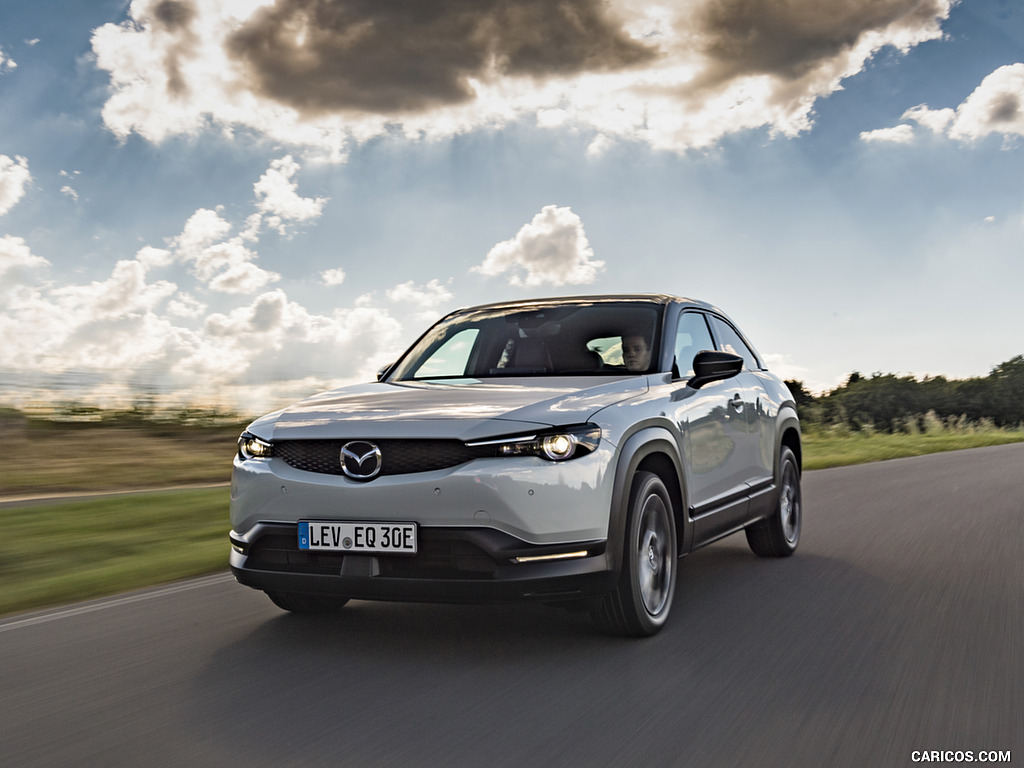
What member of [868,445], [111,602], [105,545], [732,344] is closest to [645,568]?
[732,344]

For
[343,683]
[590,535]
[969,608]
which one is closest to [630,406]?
[590,535]

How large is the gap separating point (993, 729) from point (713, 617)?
6.54 ft

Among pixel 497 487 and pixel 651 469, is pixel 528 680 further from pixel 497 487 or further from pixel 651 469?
pixel 651 469

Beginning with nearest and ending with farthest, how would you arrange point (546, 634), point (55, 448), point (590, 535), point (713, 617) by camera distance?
point (590, 535) → point (546, 634) → point (713, 617) → point (55, 448)

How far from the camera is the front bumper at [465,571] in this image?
443 cm

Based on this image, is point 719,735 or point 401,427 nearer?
point 719,735

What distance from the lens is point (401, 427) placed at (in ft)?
15.2

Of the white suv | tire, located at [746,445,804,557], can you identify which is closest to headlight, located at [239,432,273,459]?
the white suv

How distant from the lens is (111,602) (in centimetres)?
604

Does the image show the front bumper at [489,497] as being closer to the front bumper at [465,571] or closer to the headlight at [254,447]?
the front bumper at [465,571]

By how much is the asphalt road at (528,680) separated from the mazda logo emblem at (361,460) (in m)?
0.82

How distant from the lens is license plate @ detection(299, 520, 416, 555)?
4.48m

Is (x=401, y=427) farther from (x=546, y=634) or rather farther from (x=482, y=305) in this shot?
(x=482, y=305)

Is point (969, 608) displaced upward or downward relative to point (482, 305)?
downward
